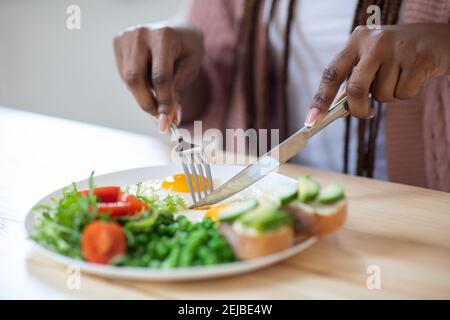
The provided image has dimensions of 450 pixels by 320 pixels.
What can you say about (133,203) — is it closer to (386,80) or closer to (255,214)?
(255,214)

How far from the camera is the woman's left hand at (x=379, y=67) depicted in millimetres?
986

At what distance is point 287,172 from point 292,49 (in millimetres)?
453

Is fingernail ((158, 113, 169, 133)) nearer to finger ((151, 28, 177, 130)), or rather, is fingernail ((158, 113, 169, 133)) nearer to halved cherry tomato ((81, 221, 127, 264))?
finger ((151, 28, 177, 130))

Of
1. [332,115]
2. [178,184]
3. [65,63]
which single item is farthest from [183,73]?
[65,63]

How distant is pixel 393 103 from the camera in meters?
1.42

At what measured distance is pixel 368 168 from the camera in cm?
147

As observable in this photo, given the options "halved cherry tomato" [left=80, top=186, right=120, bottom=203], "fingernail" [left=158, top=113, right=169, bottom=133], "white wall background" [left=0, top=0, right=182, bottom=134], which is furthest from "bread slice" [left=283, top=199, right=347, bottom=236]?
"white wall background" [left=0, top=0, right=182, bottom=134]

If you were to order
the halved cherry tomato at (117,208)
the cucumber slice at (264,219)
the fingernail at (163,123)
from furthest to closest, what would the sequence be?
the fingernail at (163,123)
the halved cherry tomato at (117,208)
the cucumber slice at (264,219)

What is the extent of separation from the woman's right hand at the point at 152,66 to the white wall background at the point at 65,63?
1.59 metres

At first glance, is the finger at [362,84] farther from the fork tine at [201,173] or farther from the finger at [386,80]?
the fork tine at [201,173]

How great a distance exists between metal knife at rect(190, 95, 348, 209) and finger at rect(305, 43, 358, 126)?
0.02 meters

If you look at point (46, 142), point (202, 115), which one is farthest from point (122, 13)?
point (46, 142)

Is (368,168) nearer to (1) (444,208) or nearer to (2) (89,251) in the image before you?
(1) (444,208)

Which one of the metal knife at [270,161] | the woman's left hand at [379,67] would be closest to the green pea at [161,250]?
the metal knife at [270,161]
